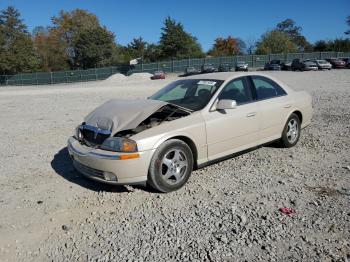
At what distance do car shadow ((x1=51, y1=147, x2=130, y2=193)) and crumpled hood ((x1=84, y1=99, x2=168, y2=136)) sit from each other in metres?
0.84

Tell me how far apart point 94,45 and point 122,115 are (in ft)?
210

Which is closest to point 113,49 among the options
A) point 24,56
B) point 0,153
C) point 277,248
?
point 24,56

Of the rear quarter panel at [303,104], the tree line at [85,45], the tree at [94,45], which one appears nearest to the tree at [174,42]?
the tree line at [85,45]

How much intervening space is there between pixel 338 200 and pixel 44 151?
5.31 meters

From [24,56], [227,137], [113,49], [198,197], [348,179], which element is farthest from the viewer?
[113,49]

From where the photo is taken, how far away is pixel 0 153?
6.77 m

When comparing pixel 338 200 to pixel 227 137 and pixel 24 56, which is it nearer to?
pixel 227 137

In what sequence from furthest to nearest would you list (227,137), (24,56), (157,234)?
(24,56)
(227,137)
(157,234)

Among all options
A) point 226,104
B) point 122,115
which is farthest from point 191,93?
point 122,115

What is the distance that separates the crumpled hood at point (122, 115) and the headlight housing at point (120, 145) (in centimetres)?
15

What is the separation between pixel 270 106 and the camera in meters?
5.67

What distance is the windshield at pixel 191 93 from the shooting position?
5.07 meters

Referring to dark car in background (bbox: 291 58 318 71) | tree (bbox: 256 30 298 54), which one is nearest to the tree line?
tree (bbox: 256 30 298 54)

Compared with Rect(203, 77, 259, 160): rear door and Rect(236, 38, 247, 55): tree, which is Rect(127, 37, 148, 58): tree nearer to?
Rect(236, 38, 247, 55): tree
